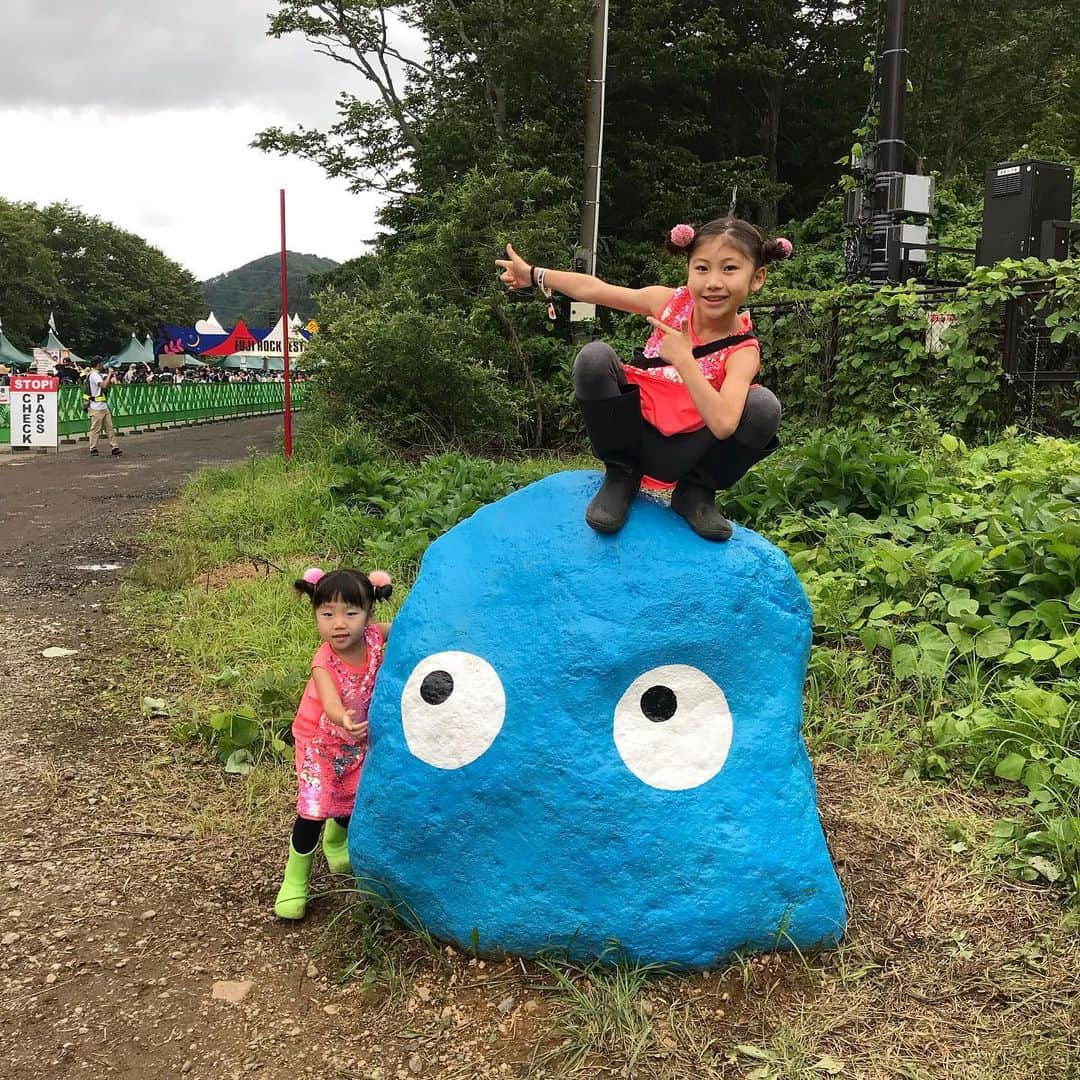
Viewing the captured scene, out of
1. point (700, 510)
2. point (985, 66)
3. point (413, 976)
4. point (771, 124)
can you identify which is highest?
point (985, 66)

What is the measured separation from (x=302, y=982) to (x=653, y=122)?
16052mm

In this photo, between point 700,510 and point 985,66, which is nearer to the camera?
point 700,510

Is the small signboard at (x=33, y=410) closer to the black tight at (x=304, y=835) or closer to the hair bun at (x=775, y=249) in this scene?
the black tight at (x=304, y=835)

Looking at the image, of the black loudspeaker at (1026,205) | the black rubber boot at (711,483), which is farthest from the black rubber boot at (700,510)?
the black loudspeaker at (1026,205)

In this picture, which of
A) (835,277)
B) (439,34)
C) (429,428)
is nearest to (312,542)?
(429,428)

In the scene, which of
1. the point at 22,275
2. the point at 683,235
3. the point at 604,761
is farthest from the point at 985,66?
the point at 22,275

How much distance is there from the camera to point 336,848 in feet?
9.59

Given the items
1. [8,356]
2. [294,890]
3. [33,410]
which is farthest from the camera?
[8,356]

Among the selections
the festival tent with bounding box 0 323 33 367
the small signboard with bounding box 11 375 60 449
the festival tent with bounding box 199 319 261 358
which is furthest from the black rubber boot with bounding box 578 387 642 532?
the festival tent with bounding box 0 323 33 367

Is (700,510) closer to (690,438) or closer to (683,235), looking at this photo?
(690,438)

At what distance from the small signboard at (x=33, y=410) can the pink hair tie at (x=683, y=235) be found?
13851mm

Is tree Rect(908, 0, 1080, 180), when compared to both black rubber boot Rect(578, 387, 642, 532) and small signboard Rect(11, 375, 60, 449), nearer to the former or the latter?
small signboard Rect(11, 375, 60, 449)

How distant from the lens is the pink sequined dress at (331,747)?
273 centimetres

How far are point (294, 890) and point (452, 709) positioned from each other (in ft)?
2.58
